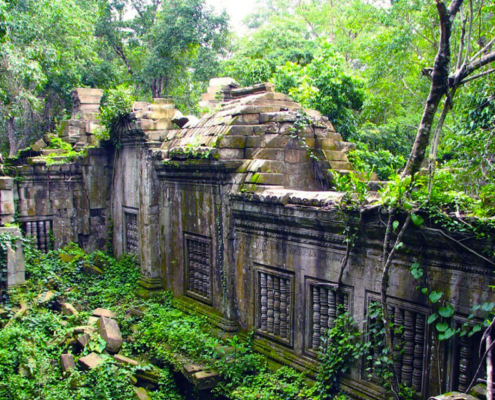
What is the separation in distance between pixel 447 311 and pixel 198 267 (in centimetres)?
512

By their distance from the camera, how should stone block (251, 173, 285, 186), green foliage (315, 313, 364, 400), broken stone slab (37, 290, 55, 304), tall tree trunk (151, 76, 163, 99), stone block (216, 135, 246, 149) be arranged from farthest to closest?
tall tree trunk (151, 76, 163, 99) < broken stone slab (37, 290, 55, 304) < stone block (216, 135, 246, 149) < stone block (251, 173, 285, 186) < green foliage (315, 313, 364, 400)

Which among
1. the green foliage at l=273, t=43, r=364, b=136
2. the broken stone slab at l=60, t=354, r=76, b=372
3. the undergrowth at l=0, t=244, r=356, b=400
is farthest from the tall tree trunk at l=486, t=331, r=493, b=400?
the green foliage at l=273, t=43, r=364, b=136

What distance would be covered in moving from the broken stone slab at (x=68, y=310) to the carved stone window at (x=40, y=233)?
346 centimetres

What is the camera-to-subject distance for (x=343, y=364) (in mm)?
5891

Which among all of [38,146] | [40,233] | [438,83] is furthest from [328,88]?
[40,233]

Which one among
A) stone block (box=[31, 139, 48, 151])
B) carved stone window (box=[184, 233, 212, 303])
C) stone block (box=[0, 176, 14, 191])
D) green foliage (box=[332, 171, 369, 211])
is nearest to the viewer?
green foliage (box=[332, 171, 369, 211])

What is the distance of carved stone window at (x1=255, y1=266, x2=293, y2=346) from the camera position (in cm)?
678

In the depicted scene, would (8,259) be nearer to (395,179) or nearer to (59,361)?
(59,361)

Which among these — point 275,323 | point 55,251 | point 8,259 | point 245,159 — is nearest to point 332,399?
point 275,323

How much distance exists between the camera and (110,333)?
8.00 m

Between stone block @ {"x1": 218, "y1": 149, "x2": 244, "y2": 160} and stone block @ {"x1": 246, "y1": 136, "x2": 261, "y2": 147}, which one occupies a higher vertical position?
stone block @ {"x1": 246, "y1": 136, "x2": 261, "y2": 147}

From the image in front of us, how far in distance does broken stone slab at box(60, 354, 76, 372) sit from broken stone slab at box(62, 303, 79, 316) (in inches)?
70.4

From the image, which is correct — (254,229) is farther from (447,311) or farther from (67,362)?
(67,362)

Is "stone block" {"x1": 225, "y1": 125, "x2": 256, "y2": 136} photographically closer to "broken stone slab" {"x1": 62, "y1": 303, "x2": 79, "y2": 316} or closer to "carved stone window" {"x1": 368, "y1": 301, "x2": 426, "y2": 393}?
"carved stone window" {"x1": 368, "y1": 301, "x2": 426, "y2": 393}
